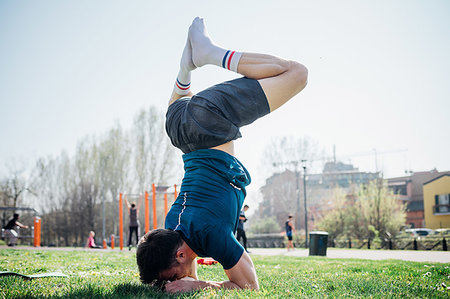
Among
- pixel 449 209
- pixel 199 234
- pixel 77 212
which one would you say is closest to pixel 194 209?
pixel 199 234

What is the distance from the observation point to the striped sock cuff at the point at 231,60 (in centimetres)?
345

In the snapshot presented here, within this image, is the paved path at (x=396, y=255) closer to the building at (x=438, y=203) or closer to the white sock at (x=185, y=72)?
the white sock at (x=185, y=72)

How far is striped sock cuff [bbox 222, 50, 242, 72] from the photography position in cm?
345

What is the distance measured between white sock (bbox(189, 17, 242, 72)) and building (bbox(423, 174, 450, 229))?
53.5 m

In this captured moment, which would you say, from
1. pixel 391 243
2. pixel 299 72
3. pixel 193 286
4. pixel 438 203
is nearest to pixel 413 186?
pixel 438 203

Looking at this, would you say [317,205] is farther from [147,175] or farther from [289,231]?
[289,231]

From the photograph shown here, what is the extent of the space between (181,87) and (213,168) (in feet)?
3.49

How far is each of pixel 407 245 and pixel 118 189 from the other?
30.0m

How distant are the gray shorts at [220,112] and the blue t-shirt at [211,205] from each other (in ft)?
0.56

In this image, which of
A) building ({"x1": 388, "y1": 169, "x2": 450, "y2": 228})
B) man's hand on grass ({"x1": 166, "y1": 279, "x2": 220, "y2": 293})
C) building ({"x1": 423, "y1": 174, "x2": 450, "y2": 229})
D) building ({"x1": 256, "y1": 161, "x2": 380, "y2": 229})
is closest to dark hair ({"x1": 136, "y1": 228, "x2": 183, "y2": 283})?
man's hand on grass ({"x1": 166, "y1": 279, "x2": 220, "y2": 293})

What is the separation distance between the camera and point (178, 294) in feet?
9.81

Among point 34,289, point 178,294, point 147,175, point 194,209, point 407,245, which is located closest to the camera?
point 178,294

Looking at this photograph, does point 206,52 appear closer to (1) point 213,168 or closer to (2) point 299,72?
(2) point 299,72

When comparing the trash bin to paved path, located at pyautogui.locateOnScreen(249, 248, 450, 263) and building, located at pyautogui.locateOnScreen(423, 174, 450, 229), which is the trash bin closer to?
paved path, located at pyautogui.locateOnScreen(249, 248, 450, 263)
